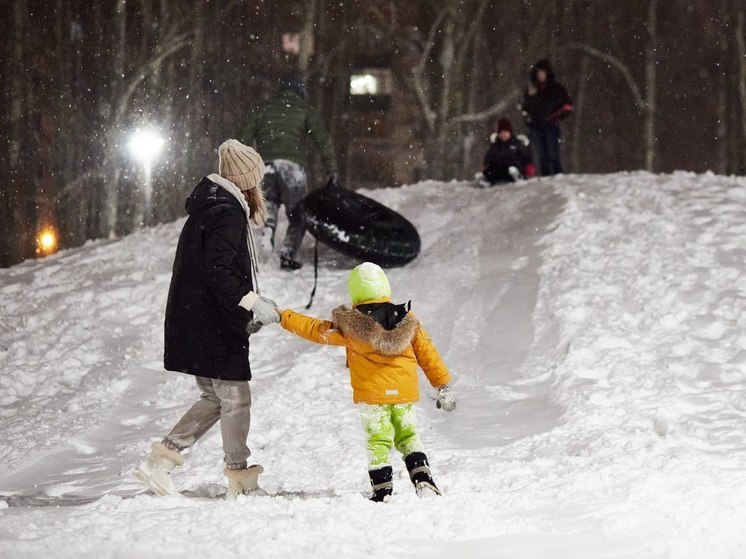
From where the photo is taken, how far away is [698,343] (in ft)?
27.2

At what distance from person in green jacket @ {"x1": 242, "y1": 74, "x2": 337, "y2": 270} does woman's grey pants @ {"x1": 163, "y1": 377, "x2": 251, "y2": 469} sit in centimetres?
599

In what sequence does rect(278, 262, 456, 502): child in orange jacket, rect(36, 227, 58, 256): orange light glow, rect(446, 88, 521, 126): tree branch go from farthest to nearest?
rect(446, 88, 521, 126): tree branch < rect(36, 227, 58, 256): orange light glow < rect(278, 262, 456, 502): child in orange jacket

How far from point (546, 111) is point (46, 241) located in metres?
13.8

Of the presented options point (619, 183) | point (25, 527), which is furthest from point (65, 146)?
point (25, 527)

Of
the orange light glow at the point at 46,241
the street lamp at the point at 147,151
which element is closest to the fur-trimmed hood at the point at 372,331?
the orange light glow at the point at 46,241

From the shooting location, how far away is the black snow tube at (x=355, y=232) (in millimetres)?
11477

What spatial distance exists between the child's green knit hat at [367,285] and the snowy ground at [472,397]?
40.3 inches

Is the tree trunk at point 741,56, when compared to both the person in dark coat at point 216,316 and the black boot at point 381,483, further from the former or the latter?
the black boot at point 381,483

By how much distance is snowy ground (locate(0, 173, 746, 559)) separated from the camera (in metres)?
4.42

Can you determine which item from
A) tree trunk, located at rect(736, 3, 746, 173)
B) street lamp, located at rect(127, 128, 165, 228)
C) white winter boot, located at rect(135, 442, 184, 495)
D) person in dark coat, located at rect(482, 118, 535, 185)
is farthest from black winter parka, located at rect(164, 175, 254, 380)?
tree trunk, located at rect(736, 3, 746, 173)

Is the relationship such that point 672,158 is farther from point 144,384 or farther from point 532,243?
point 144,384

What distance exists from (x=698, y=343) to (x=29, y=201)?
19.4 m

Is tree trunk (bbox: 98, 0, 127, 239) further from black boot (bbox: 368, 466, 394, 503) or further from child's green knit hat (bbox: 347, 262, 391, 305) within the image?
black boot (bbox: 368, 466, 394, 503)

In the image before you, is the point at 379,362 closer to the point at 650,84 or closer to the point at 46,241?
the point at 46,241
